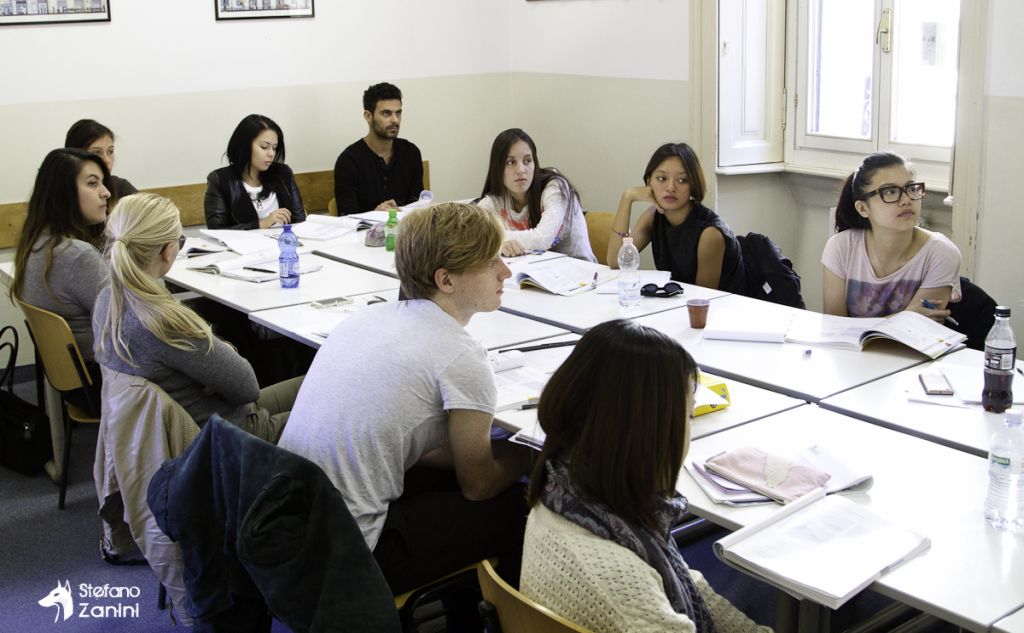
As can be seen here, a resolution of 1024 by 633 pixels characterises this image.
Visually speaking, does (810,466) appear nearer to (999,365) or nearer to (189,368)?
(999,365)

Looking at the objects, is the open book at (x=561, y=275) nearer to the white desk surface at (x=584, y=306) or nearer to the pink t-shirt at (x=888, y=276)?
the white desk surface at (x=584, y=306)

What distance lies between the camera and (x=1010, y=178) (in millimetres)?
3871

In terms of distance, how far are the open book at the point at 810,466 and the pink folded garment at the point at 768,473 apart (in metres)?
0.01

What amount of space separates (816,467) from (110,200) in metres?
2.87

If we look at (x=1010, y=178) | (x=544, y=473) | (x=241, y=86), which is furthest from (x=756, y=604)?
(x=241, y=86)

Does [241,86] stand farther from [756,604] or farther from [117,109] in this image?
[756,604]

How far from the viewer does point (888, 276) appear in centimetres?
327

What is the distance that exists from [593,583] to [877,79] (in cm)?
391

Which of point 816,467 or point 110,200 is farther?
point 110,200

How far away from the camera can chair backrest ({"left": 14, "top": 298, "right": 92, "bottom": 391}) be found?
3.29 meters

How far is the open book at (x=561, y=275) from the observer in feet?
12.0

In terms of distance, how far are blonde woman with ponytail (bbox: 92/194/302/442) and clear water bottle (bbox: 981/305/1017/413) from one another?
1833 mm

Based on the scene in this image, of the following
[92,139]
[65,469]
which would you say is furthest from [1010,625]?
[92,139]

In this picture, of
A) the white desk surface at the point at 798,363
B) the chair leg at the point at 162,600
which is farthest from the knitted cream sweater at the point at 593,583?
the chair leg at the point at 162,600
